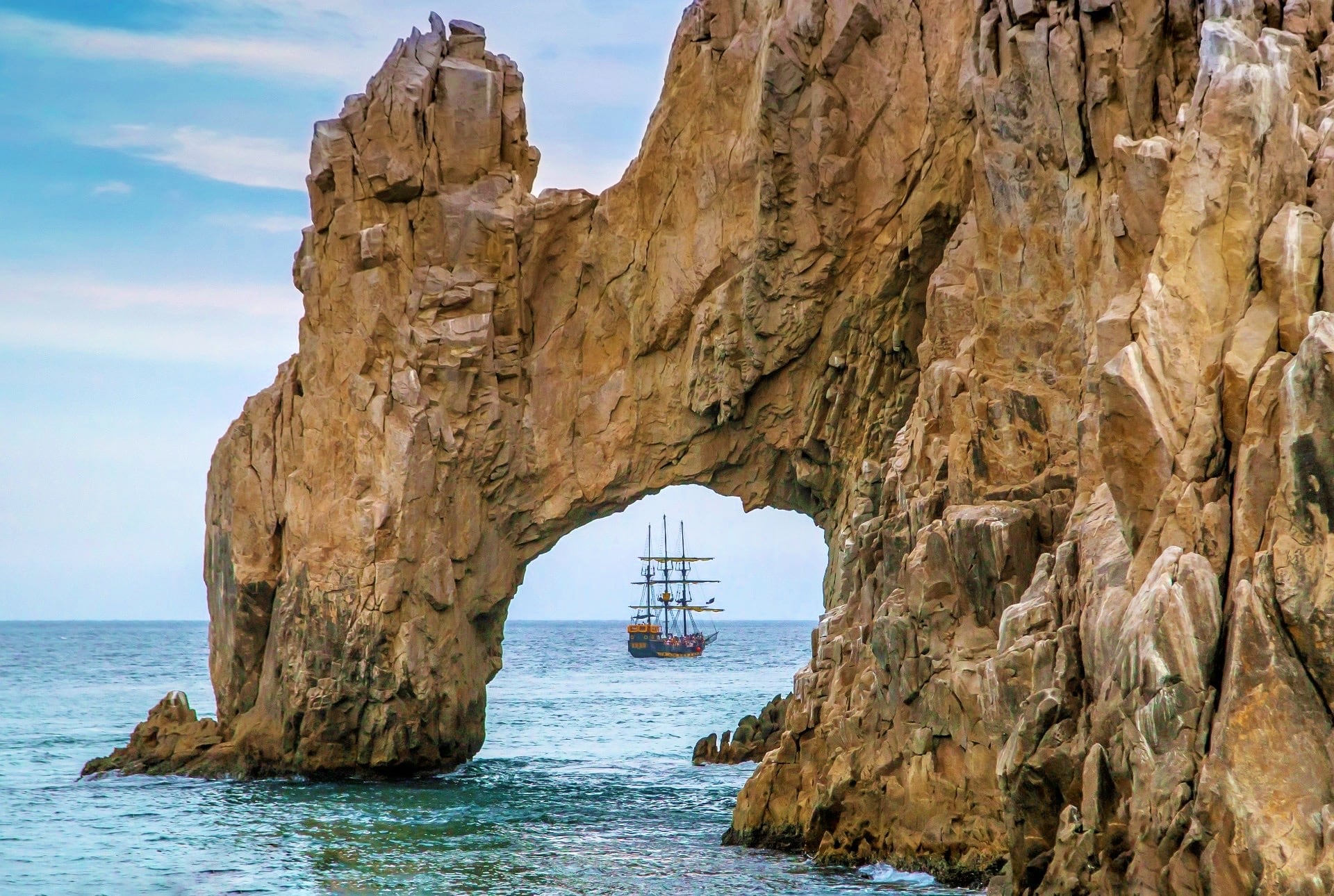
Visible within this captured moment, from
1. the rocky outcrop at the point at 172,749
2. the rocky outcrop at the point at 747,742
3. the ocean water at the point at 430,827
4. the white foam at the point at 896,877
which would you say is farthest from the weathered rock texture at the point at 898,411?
the rocky outcrop at the point at 747,742

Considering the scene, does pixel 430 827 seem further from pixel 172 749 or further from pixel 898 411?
pixel 898 411

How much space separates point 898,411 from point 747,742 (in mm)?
15454

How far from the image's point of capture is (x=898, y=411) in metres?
36.3

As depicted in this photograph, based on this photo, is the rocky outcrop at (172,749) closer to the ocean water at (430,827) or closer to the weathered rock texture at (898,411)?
the ocean water at (430,827)

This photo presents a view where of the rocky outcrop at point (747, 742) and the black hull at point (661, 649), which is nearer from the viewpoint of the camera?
the rocky outcrop at point (747, 742)

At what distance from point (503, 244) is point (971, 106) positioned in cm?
1344

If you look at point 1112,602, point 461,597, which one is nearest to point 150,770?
point 461,597

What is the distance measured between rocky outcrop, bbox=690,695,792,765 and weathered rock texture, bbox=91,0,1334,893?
8455 mm

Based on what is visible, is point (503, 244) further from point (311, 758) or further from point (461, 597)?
point (311, 758)

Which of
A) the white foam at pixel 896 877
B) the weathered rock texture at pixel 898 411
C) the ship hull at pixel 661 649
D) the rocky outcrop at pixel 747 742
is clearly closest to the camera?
the weathered rock texture at pixel 898 411

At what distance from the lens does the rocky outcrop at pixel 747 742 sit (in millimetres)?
46469

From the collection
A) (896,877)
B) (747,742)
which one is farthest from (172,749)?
(896,877)

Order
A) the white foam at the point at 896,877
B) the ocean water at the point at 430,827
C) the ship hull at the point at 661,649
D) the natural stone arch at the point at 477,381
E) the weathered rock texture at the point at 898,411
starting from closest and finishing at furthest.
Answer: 1. the weathered rock texture at the point at 898,411
2. the white foam at the point at 896,877
3. the ocean water at the point at 430,827
4. the natural stone arch at the point at 477,381
5. the ship hull at the point at 661,649

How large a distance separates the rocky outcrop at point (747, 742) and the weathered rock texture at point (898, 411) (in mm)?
8455
